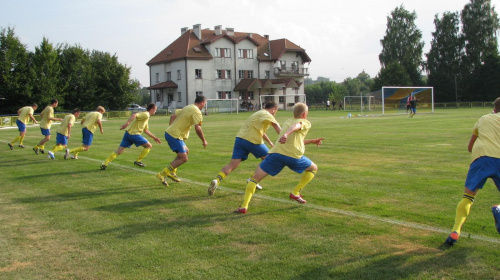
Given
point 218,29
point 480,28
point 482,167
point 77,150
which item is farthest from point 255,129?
point 480,28

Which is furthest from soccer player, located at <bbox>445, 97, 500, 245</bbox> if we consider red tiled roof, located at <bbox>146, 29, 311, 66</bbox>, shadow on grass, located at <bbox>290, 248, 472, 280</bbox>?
red tiled roof, located at <bbox>146, 29, 311, 66</bbox>

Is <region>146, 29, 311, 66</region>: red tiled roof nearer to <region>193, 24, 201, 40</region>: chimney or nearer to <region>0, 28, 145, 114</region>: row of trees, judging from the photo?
<region>193, 24, 201, 40</region>: chimney

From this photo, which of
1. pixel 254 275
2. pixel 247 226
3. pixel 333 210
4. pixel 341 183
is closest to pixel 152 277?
pixel 254 275

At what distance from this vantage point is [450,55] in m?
75.9

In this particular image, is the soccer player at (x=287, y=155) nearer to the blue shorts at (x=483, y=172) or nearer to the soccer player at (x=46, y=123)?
the blue shorts at (x=483, y=172)

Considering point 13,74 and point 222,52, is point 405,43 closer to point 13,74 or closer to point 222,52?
point 222,52

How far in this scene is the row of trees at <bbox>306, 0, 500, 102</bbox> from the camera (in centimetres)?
7244

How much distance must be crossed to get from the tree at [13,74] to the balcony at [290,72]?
38.4 metres

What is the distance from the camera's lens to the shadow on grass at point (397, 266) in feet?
15.0

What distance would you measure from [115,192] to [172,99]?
63625mm

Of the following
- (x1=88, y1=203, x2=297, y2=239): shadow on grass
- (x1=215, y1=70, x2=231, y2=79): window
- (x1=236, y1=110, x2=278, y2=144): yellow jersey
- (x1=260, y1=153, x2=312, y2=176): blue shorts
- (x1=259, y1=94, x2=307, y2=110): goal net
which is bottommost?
(x1=88, y1=203, x2=297, y2=239): shadow on grass

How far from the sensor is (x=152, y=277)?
4703mm

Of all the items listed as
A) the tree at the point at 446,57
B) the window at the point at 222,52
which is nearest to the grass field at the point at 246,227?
the window at the point at 222,52

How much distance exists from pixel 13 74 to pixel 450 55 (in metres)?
64.6
